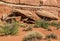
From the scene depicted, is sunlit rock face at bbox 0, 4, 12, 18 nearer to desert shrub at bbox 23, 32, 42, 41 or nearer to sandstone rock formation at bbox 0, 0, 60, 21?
sandstone rock formation at bbox 0, 0, 60, 21

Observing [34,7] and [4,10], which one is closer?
[4,10]

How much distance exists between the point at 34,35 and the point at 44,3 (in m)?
16.1

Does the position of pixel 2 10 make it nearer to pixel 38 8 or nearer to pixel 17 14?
pixel 17 14

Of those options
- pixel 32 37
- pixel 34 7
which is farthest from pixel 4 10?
pixel 32 37

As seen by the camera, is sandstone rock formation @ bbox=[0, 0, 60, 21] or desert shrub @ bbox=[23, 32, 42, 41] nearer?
desert shrub @ bbox=[23, 32, 42, 41]

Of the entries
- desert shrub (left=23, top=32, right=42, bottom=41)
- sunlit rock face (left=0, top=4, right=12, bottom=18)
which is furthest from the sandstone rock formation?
desert shrub (left=23, top=32, right=42, bottom=41)

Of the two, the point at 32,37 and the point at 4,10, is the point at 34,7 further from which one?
the point at 32,37

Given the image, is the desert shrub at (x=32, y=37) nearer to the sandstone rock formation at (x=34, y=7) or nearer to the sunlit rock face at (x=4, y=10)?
the sandstone rock formation at (x=34, y=7)

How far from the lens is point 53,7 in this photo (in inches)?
1152

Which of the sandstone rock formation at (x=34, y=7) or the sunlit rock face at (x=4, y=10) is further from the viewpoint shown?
the sandstone rock formation at (x=34, y=7)

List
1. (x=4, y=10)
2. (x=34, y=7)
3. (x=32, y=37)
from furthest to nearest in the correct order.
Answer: (x=34, y=7) → (x=4, y=10) → (x=32, y=37)

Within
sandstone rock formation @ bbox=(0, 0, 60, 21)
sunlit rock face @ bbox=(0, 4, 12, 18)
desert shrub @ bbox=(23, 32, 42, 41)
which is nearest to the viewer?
desert shrub @ bbox=(23, 32, 42, 41)

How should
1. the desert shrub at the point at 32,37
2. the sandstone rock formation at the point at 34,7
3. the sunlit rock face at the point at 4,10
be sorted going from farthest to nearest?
the sandstone rock formation at the point at 34,7 → the sunlit rock face at the point at 4,10 → the desert shrub at the point at 32,37

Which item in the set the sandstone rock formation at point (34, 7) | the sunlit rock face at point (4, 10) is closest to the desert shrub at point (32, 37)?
the sandstone rock formation at point (34, 7)
